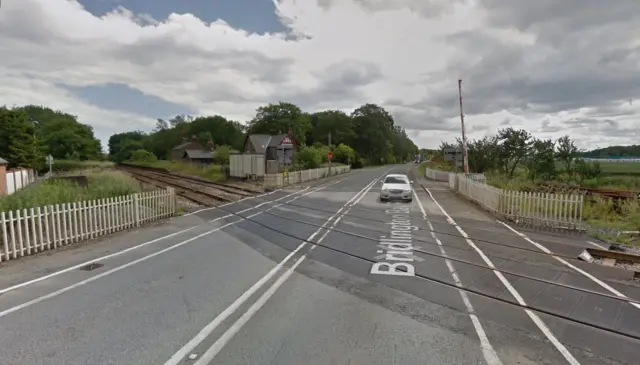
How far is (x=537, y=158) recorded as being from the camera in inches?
1089

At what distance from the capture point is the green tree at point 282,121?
281 ft

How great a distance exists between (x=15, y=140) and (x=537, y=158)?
54599 mm

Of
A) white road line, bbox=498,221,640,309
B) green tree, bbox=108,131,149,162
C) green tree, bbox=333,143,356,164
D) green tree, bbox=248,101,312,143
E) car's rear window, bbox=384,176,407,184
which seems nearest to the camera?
white road line, bbox=498,221,640,309

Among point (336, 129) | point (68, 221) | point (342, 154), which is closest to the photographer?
point (68, 221)

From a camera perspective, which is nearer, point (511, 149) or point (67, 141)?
point (511, 149)

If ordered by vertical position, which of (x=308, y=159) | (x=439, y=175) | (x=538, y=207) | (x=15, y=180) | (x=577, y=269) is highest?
(x=308, y=159)

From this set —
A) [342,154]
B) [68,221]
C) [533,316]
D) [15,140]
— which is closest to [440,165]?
[342,154]

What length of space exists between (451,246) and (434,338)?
5034 millimetres

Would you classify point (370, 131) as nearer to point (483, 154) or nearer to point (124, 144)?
point (483, 154)

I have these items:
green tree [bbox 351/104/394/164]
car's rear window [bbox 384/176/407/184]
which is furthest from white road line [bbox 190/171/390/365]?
green tree [bbox 351/104/394/164]

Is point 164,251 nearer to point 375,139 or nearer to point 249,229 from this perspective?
point 249,229

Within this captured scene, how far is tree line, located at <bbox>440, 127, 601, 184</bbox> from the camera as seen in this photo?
2728 centimetres

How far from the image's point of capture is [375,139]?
92.9 m

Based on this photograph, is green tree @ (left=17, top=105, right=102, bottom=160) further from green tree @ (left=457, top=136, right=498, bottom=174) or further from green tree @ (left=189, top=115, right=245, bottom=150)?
green tree @ (left=457, top=136, right=498, bottom=174)
